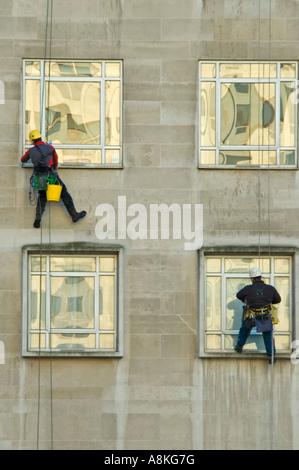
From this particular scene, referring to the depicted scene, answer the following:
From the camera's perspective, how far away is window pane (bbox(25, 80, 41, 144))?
34.0m

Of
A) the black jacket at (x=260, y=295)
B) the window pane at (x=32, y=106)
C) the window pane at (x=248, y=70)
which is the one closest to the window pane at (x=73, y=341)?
the black jacket at (x=260, y=295)

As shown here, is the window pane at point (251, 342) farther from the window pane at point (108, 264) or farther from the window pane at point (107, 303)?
the window pane at point (108, 264)

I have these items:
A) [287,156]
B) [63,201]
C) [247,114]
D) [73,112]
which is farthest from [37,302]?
[287,156]

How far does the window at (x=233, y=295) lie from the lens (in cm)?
3378

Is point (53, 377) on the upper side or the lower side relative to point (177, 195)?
lower

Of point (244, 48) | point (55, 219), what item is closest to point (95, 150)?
point (55, 219)

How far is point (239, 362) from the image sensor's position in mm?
33562

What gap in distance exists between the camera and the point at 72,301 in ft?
111

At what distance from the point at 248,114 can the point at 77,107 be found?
3583 millimetres

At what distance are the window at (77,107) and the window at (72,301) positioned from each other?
2.11 m

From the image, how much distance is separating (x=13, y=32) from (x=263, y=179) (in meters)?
6.00

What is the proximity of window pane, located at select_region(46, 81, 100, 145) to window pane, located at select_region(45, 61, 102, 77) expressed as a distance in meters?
0.19

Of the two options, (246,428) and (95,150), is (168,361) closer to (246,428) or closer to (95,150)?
(246,428)

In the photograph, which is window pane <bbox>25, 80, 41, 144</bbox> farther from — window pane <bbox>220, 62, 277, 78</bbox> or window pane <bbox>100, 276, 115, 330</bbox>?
window pane <bbox>220, 62, 277, 78</bbox>
